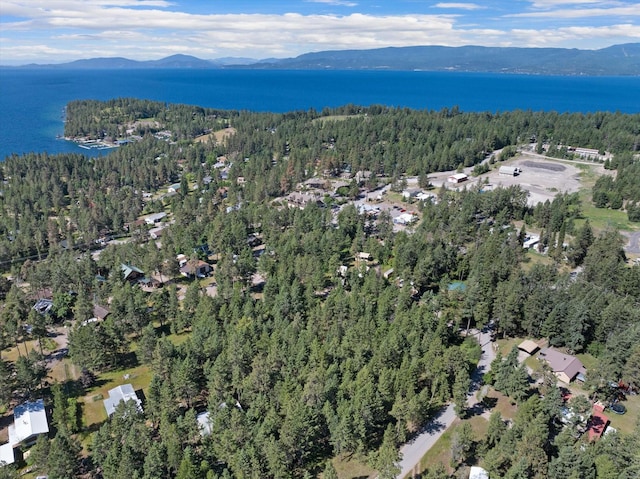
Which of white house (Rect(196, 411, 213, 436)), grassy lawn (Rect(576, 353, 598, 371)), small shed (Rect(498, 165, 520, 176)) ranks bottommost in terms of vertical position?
white house (Rect(196, 411, 213, 436))

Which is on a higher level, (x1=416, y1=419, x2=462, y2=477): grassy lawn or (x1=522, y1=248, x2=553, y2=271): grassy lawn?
(x1=522, y1=248, x2=553, y2=271): grassy lawn

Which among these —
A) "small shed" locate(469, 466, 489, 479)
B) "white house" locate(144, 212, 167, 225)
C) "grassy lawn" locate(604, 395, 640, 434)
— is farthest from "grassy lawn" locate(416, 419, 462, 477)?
"white house" locate(144, 212, 167, 225)

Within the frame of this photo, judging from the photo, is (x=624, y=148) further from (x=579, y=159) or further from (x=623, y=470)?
(x=623, y=470)

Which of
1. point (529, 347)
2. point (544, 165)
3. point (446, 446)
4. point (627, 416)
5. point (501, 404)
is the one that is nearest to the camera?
point (446, 446)

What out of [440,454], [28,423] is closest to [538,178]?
[440,454]

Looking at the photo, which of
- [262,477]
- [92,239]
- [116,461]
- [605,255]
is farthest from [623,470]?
[92,239]

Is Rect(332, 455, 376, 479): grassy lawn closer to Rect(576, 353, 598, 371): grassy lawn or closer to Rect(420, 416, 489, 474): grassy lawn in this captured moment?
Rect(420, 416, 489, 474): grassy lawn

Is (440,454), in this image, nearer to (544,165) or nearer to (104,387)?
(104,387)
